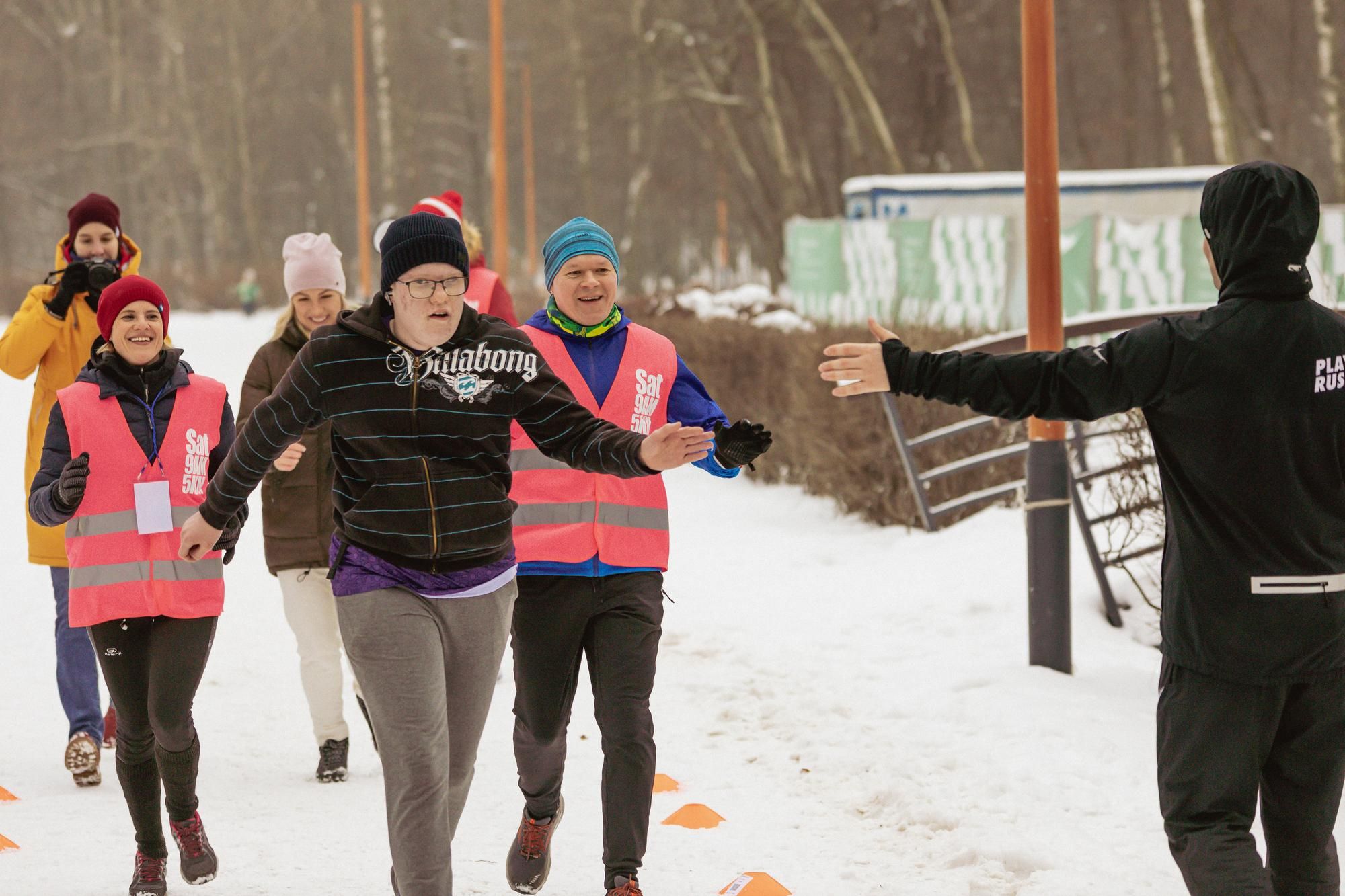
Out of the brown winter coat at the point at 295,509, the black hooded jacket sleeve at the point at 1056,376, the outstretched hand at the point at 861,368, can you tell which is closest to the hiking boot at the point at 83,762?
the brown winter coat at the point at 295,509

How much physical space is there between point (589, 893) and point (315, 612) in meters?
1.91

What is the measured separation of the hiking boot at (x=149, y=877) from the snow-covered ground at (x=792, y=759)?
14cm

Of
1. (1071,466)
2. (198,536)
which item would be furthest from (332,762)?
(1071,466)

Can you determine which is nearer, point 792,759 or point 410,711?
point 410,711

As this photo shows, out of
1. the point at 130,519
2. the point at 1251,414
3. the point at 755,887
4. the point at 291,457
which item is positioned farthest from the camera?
the point at 291,457

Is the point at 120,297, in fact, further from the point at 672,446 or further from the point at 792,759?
the point at 792,759

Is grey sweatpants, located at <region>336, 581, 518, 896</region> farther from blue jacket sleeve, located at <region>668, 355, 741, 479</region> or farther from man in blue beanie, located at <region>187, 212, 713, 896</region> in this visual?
blue jacket sleeve, located at <region>668, 355, 741, 479</region>

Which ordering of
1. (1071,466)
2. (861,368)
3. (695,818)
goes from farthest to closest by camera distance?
(1071,466) → (695,818) → (861,368)

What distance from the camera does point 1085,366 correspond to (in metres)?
3.61

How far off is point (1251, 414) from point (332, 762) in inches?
152

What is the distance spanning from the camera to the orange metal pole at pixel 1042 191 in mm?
6938

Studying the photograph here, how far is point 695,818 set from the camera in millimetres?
Answer: 5766

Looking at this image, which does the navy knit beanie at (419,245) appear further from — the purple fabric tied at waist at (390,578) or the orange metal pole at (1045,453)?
the orange metal pole at (1045,453)

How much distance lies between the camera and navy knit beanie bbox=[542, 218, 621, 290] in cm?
494
